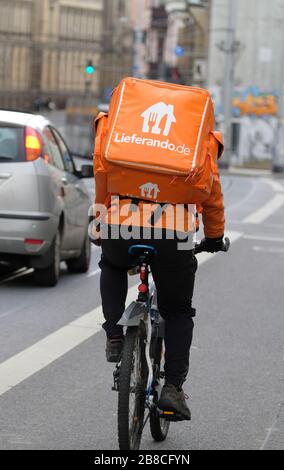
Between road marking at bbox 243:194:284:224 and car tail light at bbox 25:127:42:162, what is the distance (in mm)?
10832

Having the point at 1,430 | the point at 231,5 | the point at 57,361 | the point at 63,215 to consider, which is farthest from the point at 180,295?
the point at 231,5

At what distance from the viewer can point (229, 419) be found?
672 centimetres

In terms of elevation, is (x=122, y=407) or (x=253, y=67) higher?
(x=122, y=407)

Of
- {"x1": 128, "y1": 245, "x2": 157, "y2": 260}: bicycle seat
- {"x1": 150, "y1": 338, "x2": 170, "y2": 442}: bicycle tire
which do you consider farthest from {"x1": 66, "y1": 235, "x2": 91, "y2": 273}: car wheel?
{"x1": 128, "y1": 245, "x2": 157, "y2": 260}: bicycle seat

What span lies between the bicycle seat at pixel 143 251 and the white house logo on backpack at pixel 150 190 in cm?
22

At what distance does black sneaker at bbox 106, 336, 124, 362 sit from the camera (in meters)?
5.80

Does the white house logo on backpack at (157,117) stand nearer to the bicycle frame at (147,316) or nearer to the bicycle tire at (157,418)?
the bicycle frame at (147,316)

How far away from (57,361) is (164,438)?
208 cm

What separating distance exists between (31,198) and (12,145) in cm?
52

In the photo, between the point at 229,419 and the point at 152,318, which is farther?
the point at 229,419

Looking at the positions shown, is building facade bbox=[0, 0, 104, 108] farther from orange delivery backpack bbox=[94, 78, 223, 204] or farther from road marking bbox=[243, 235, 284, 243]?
orange delivery backpack bbox=[94, 78, 223, 204]

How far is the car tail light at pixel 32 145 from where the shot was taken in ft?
38.2

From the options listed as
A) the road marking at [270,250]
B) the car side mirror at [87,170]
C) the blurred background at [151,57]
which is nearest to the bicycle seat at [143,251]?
the car side mirror at [87,170]

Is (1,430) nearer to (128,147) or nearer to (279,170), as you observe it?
(128,147)
